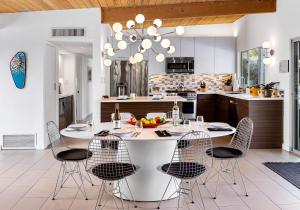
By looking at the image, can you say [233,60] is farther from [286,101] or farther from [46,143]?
[46,143]

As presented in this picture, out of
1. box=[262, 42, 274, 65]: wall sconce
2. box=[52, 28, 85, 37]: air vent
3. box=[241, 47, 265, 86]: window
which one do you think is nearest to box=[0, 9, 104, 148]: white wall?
box=[52, 28, 85, 37]: air vent

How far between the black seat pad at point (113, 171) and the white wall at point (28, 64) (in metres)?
3.68

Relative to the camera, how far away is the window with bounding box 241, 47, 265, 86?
8102 millimetres

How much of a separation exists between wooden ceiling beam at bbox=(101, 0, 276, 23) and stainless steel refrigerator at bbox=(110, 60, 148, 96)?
8.33 feet

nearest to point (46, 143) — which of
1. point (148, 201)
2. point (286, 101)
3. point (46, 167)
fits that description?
point (46, 167)

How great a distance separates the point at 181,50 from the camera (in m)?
9.79

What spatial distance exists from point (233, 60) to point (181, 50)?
148 centimetres

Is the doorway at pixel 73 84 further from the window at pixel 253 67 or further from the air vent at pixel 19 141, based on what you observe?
the window at pixel 253 67

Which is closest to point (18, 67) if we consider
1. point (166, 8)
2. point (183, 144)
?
point (166, 8)

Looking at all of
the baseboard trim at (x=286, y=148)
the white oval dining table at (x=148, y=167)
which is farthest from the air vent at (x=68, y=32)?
the baseboard trim at (x=286, y=148)

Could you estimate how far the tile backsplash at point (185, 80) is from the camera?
1020 centimetres

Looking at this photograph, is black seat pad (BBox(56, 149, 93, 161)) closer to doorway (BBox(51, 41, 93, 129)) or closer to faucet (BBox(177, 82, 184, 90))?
doorway (BBox(51, 41, 93, 129))

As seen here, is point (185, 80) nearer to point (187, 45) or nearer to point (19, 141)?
point (187, 45)

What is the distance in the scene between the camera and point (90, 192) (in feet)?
13.8
